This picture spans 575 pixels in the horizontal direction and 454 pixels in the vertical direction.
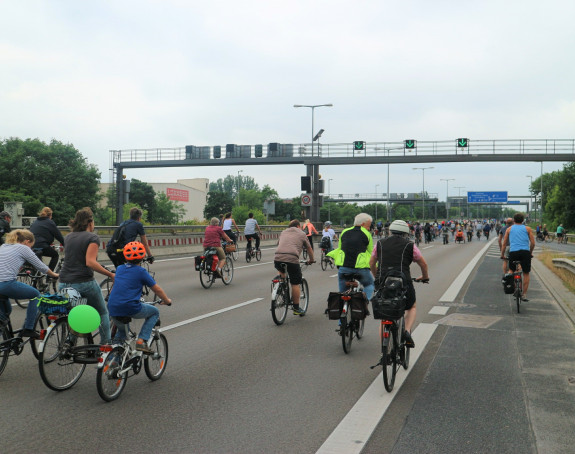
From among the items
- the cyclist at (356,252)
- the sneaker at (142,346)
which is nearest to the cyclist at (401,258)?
the cyclist at (356,252)

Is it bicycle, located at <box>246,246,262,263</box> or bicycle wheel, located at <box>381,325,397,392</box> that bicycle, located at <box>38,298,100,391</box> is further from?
bicycle, located at <box>246,246,262,263</box>

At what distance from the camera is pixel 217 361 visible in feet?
20.9

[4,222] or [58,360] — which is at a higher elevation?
[4,222]

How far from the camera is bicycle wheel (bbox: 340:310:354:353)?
6645 millimetres

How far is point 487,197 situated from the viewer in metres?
90.6

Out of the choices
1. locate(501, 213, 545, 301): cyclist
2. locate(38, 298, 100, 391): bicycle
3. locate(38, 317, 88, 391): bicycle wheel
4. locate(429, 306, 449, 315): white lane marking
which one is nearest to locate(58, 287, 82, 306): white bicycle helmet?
locate(38, 298, 100, 391): bicycle

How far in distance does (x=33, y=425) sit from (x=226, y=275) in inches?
395

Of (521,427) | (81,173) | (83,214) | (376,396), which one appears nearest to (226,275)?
(83,214)

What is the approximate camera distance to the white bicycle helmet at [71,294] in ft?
17.9

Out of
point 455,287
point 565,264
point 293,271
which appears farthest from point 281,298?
point 565,264

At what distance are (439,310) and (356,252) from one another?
3886 millimetres

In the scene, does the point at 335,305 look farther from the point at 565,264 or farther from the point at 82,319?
the point at 565,264

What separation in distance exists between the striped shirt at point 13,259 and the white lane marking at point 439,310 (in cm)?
661

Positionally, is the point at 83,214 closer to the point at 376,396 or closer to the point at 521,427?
the point at 376,396
